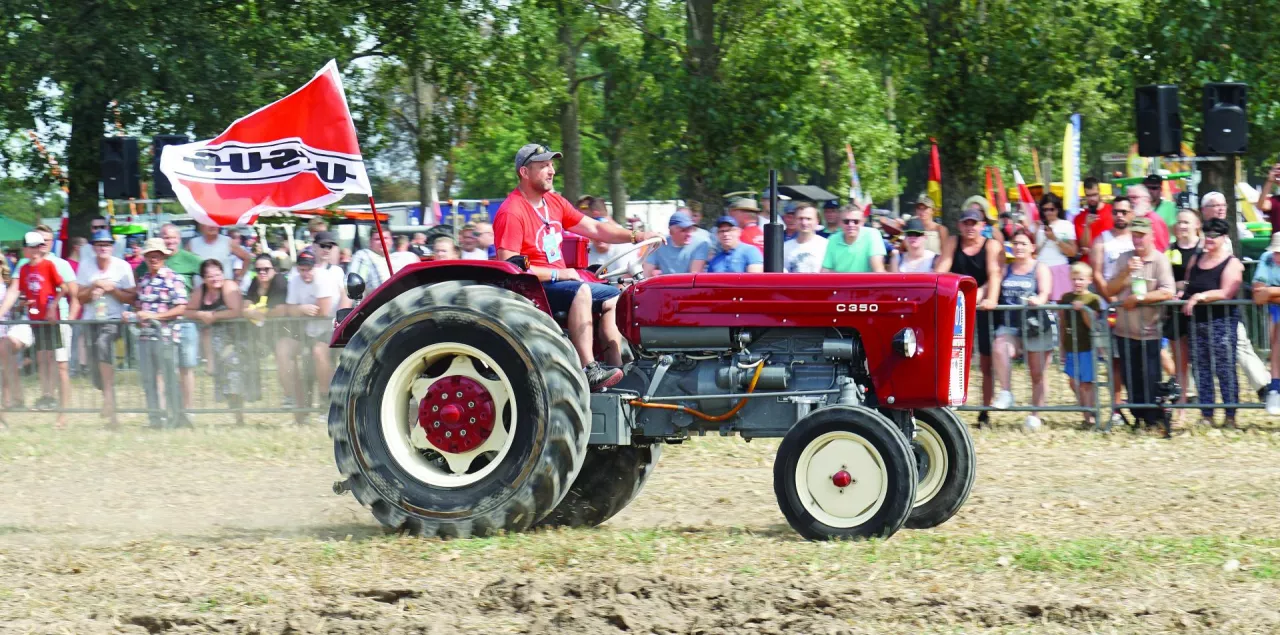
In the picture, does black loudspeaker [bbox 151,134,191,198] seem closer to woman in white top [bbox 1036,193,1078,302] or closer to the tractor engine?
woman in white top [bbox 1036,193,1078,302]

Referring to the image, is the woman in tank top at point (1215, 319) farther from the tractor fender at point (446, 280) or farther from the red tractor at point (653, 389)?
the tractor fender at point (446, 280)

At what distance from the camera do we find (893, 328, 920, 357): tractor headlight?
648cm

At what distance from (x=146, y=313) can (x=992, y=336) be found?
6379 millimetres

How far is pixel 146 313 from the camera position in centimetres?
1183

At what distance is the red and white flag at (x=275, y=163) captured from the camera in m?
7.04

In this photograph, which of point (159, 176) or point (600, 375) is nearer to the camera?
point (600, 375)

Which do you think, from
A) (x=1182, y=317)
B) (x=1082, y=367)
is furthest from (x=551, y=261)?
(x=1182, y=317)

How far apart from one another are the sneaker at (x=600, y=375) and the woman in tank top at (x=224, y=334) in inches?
215

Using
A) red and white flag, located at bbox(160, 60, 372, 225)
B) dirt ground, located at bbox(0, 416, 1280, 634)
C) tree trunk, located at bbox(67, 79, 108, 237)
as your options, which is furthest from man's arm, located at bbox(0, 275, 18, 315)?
red and white flag, located at bbox(160, 60, 372, 225)

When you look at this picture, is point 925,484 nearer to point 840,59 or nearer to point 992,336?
point 992,336

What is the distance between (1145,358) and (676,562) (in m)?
5.78

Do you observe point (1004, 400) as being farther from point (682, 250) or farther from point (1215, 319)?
point (682, 250)

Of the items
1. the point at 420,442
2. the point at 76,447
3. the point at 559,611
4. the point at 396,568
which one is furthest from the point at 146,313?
Result: the point at 559,611

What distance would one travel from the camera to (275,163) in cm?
711
